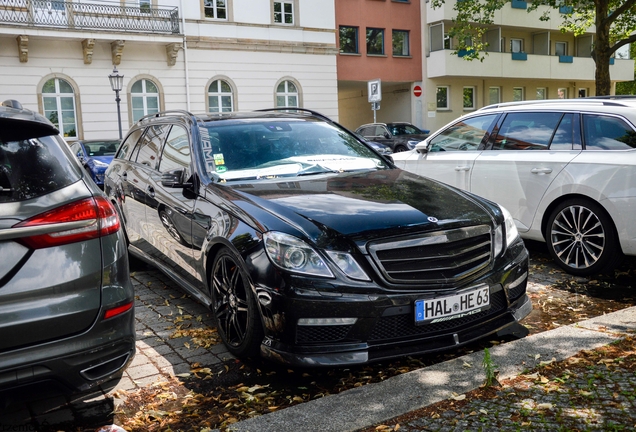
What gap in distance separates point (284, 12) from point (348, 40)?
508cm

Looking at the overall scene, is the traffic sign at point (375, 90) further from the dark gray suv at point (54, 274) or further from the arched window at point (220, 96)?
the dark gray suv at point (54, 274)

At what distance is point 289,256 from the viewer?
3.53 meters

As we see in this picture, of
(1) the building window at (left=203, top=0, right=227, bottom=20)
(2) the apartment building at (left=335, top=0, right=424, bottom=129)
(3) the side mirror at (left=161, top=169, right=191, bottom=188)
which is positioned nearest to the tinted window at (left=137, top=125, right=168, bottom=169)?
Answer: (3) the side mirror at (left=161, top=169, right=191, bottom=188)

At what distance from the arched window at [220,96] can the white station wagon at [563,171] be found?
2326cm

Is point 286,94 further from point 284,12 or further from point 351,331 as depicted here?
point 351,331

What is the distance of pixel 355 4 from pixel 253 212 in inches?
1299

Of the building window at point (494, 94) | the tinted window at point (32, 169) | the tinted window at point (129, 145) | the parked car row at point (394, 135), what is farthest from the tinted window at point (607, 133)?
the building window at point (494, 94)

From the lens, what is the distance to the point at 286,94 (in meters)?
31.6

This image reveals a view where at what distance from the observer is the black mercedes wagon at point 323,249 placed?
3486mm

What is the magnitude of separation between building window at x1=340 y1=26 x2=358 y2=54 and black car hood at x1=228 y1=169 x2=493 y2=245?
3121 centimetres

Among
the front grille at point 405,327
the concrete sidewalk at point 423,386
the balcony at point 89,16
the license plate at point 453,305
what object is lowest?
the concrete sidewalk at point 423,386

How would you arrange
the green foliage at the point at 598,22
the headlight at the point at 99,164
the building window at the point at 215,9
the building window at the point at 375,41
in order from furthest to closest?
the building window at the point at 375,41 → the building window at the point at 215,9 → the green foliage at the point at 598,22 → the headlight at the point at 99,164

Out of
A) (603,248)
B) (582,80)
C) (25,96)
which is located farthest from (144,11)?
(582,80)

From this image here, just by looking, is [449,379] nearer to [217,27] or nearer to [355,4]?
[217,27]
